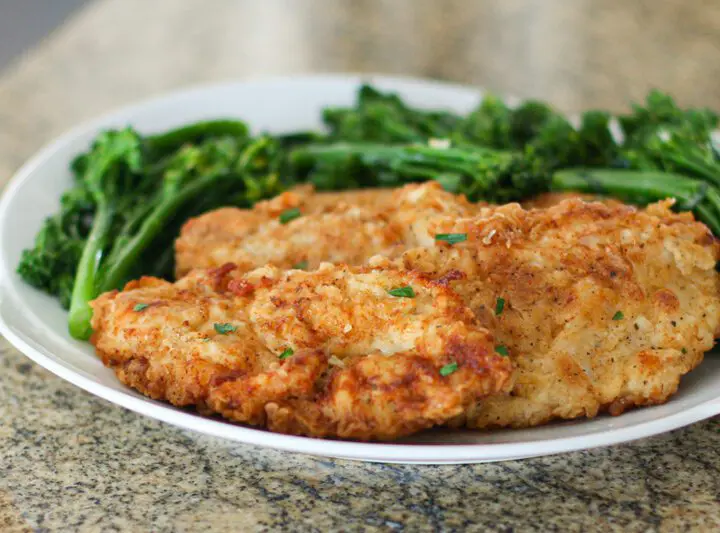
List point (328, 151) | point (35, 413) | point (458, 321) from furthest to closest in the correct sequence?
point (328, 151) < point (35, 413) < point (458, 321)

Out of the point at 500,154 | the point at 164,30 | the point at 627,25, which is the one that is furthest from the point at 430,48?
the point at 500,154

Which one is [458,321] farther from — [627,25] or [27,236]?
[627,25]

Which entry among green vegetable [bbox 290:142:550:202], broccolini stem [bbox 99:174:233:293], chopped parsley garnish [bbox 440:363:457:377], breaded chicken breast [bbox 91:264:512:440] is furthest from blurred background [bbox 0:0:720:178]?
chopped parsley garnish [bbox 440:363:457:377]

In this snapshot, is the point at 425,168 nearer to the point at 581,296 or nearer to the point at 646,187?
the point at 646,187

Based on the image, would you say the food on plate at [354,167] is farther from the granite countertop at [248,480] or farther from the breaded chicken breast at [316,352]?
the breaded chicken breast at [316,352]

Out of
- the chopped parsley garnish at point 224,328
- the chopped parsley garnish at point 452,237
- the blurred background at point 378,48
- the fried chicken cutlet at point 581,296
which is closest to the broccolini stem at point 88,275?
the chopped parsley garnish at point 224,328

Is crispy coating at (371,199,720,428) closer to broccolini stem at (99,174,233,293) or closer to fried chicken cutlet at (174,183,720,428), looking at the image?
fried chicken cutlet at (174,183,720,428)
